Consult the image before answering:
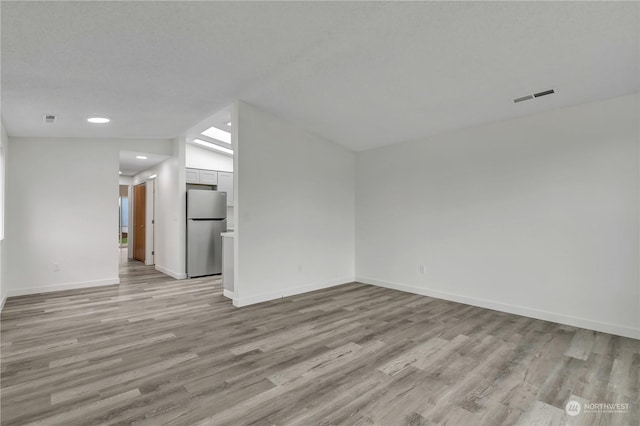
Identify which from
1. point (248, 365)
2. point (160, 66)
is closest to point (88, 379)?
point (248, 365)

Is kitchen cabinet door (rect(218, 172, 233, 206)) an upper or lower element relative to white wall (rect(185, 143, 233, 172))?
lower

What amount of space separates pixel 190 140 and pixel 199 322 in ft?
12.7

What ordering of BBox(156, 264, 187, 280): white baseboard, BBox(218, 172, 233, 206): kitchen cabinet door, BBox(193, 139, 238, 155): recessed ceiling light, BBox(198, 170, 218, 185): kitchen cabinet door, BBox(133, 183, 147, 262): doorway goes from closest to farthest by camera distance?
BBox(156, 264, 187, 280): white baseboard, BBox(193, 139, 238, 155): recessed ceiling light, BBox(198, 170, 218, 185): kitchen cabinet door, BBox(218, 172, 233, 206): kitchen cabinet door, BBox(133, 183, 147, 262): doorway

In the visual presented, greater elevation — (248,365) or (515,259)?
(515,259)

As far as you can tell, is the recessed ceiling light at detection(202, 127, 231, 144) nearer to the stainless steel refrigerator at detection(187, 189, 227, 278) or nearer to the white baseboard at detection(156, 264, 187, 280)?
the stainless steel refrigerator at detection(187, 189, 227, 278)

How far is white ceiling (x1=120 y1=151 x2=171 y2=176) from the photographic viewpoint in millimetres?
5906

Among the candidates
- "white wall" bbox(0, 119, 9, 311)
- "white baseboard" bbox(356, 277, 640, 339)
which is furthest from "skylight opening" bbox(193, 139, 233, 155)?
"white baseboard" bbox(356, 277, 640, 339)

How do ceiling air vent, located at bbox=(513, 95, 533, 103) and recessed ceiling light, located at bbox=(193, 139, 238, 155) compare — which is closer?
ceiling air vent, located at bbox=(513, 95, 533, 103)

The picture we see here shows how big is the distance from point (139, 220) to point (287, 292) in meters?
5.57

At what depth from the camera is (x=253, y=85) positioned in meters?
3.58

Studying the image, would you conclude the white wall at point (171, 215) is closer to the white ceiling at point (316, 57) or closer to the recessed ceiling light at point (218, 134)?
the recessed ceiling light at point (218, 134)

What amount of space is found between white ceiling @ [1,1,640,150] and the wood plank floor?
2.27m

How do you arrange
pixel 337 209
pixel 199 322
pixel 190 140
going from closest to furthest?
pixel 199 322 < pixel 337 209 < pixel 190 140

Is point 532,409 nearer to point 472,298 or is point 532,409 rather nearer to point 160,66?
point 472,298
